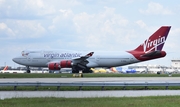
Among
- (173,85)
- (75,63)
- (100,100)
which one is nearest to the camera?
(100,100)

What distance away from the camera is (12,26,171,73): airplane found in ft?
215

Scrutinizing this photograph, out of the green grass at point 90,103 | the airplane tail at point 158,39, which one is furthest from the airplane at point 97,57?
the green grass at point 90,103

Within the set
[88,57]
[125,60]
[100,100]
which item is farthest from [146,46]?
[100,100]

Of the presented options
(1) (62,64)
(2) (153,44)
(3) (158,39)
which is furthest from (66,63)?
(3) (158,39)

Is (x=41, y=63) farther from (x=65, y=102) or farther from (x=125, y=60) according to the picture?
(x=65, y=102)

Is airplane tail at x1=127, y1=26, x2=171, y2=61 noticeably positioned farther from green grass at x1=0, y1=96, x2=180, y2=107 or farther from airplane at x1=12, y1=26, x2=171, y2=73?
green grass at x1=0, y1=96, x2=180, y2=107

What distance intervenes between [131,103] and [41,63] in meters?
52.6

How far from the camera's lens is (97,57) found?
6769cm

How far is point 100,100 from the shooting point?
20.3 meters

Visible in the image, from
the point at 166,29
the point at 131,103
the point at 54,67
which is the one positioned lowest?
the point at 131,103

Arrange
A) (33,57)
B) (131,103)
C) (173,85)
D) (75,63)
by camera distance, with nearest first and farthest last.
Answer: (131,103) < (173,85) < (75,63) < (33,57)

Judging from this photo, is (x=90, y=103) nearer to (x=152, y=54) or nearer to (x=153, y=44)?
(x=152, y=54)

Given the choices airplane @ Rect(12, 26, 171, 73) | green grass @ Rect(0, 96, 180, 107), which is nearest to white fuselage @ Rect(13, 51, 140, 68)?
airplane @ Rect(12, 26, 171, 73)

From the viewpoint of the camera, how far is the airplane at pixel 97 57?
65.5 m
